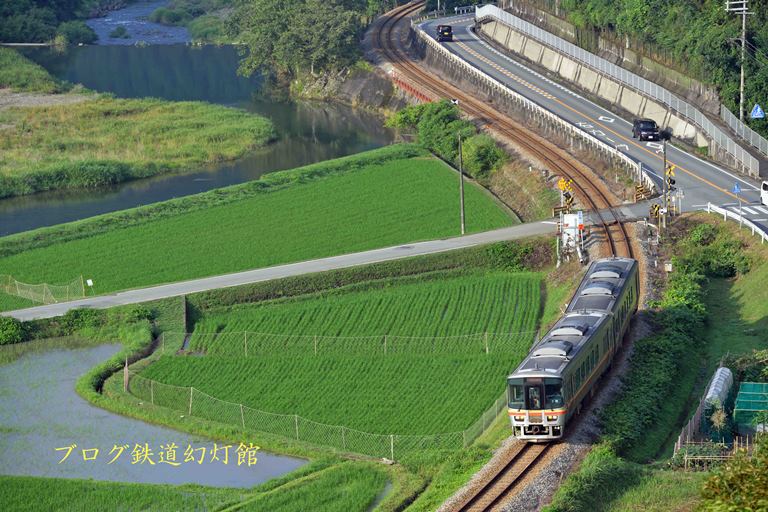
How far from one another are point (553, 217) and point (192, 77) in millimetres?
84447

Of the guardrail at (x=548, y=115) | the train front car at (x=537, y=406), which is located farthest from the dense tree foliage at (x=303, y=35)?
the train front car at (x=537, y=406)

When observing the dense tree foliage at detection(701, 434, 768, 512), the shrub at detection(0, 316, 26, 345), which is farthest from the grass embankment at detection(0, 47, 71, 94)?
the dense tree foliage at detection(701, 434, 768, 512)

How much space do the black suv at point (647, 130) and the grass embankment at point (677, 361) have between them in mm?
19494

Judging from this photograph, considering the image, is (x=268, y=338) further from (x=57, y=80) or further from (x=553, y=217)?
(x=57, y=80)

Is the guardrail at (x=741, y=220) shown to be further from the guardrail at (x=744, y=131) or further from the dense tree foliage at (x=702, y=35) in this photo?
the dense tree foliage at (x=702, y=35)

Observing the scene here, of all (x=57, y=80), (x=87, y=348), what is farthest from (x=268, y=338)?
(x=57, y=80)

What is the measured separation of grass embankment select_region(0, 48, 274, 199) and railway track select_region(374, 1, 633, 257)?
15.9 meters

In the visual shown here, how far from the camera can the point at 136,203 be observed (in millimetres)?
95188

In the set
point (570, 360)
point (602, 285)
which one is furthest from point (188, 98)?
point (570, 360)

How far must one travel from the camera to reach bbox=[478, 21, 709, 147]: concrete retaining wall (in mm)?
94188

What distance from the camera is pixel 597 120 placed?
100 m

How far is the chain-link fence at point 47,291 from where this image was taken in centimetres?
7138

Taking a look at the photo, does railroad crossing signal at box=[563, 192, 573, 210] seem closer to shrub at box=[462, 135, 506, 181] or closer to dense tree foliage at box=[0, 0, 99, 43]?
shrub at box=[462, 135, 506, 181]

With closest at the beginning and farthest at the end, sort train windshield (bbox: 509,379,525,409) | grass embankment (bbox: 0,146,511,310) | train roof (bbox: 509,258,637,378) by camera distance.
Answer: train windshield (bbox: 509,379,525,409), train roof (bbox: 509,258,637,378), grass embankment (bbox: 0,146,511,310)
